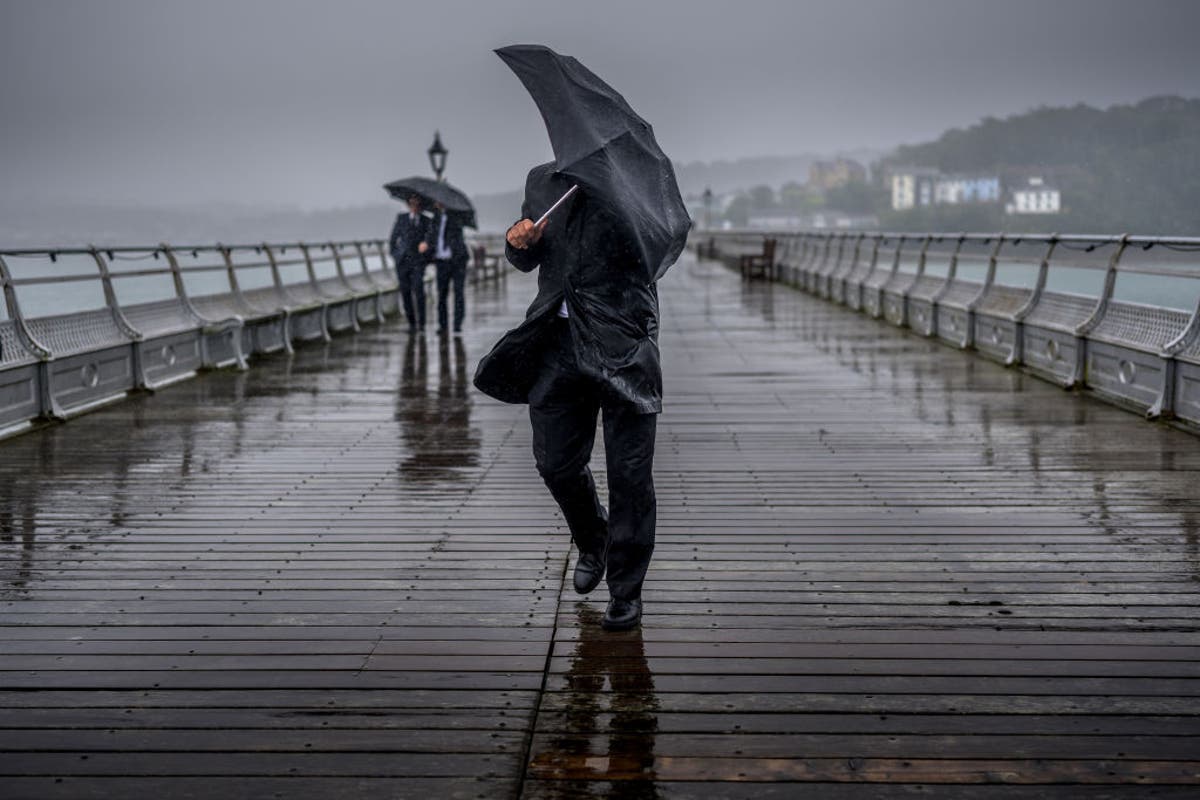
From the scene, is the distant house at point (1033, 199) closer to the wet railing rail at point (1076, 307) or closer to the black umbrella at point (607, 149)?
the wet railing rail at point (1076, 307)

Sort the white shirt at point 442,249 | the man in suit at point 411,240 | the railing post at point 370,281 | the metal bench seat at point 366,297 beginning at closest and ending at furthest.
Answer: the man in suit at point 411,240 → the white shirt at point 442,249 → the metal bench seat at point 366,297 → the railing post at point 370,281

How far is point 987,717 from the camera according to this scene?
12.7ft

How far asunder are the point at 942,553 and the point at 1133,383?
18.3 feet

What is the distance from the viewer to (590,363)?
4680mm

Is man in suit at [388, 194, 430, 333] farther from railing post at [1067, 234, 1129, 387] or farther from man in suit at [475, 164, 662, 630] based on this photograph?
man in suit at [475, 164, 662, 630]

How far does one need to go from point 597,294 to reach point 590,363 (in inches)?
9.9

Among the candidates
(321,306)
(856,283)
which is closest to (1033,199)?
(856,283)

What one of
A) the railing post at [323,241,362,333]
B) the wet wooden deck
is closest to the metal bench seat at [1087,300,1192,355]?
the wet wooden deck

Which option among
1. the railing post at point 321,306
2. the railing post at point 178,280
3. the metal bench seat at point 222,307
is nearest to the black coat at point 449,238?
the railing post at point 321,306

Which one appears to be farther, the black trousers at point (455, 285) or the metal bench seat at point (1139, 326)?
the black trousers at point (455, 285)

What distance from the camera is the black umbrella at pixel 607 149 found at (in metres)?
4.57

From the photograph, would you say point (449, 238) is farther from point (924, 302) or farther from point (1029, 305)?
point (1029, 305)

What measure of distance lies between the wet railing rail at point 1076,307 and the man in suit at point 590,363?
5754 mm

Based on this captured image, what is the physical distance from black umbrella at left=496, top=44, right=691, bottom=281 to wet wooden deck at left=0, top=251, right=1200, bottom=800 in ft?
4.76
